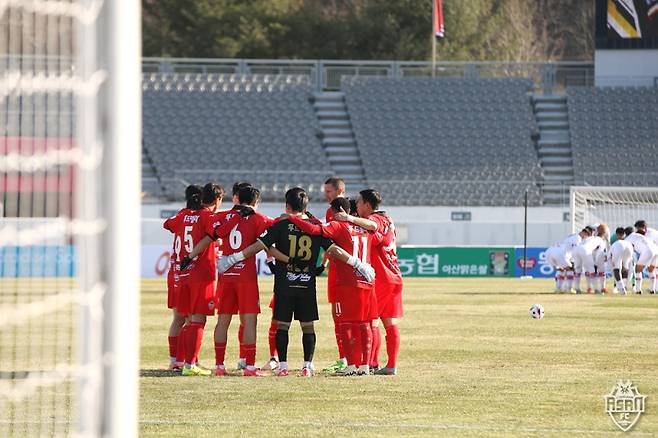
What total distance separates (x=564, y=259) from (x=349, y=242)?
18.2 m

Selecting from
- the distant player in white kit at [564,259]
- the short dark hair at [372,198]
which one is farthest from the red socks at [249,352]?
the distant player in white kit at [564,259]

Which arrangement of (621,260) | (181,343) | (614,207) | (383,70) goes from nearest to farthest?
(181,343) < (621,260) < (614,207) < (383,70)

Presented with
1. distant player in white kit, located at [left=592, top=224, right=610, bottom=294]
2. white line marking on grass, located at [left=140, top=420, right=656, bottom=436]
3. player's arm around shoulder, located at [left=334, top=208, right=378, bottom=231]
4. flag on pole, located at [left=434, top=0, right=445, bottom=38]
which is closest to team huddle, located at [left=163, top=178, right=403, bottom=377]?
player's arm around shoulder, located at [left=334, top=208, right=378, bottom=231]

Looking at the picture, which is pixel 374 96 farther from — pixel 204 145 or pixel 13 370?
pixel 13 370

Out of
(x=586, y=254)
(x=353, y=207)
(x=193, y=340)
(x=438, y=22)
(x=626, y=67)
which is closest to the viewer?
(x=193, y=340)

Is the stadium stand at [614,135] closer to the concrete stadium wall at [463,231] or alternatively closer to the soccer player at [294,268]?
the concrete stadium wall at [463,231]

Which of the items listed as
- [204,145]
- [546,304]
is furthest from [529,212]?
[546,304]

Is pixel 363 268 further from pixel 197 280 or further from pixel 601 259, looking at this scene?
pixel 601 259

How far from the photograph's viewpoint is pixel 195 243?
13.5 m

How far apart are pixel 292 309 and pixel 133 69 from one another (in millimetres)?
7995

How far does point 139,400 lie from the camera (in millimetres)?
11188

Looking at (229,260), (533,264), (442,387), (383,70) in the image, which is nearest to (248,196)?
(229,260)

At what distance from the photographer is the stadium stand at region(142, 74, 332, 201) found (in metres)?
47.3

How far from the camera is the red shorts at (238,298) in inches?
516
